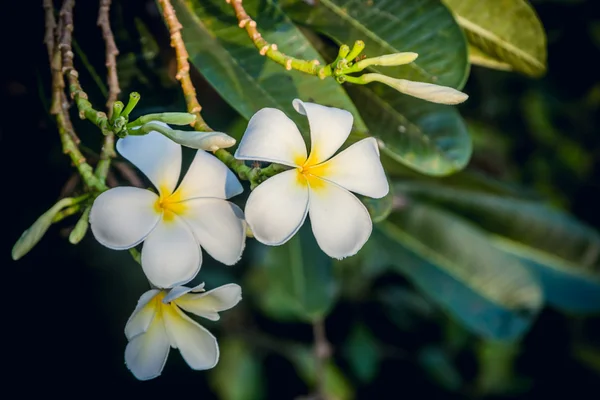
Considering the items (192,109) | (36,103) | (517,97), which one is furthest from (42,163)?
(517,97)

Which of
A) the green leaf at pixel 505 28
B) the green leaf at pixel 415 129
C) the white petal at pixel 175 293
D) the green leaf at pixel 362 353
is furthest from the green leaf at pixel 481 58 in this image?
the green leaf at pixel 362 353

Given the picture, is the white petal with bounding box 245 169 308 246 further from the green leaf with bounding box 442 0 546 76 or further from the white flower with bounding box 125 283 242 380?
the green leaf with bounding box 442 0 546 76

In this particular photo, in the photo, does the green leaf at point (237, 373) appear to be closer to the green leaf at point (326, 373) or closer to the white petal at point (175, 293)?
the green leaf at point (326, 373)

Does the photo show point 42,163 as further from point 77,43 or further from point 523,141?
point 523,141

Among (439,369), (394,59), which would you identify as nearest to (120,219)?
(394,59)

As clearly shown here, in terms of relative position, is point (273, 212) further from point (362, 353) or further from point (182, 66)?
point (362, 353)
